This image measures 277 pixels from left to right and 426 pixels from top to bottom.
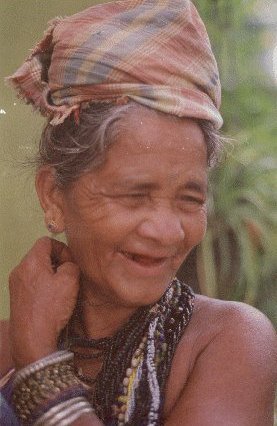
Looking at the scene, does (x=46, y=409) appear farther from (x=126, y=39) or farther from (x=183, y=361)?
(x=126, y=39)

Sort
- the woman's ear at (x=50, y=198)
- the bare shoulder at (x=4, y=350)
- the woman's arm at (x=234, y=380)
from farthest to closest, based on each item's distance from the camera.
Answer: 1. the bare shoulder at (x=4, y=350)
2. the woman's ear at (x=50, y=198)
3. the woman's arm at (x=234, y=380)

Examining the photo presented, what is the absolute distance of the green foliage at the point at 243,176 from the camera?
1669 millimetres

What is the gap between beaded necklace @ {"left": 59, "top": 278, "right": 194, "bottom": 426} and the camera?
121 centimetres

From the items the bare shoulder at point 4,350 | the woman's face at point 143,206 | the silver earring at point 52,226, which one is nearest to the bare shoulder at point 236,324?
the woman's face at point 143,206

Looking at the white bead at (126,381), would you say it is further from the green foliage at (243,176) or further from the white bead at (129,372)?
the green foliage at (243,176)

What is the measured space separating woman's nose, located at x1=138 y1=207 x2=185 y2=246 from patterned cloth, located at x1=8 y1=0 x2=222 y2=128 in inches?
7.4

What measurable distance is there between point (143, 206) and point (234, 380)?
0.36m

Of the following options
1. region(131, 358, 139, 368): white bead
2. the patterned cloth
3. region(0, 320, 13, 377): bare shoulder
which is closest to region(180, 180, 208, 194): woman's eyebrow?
the patterned cloth

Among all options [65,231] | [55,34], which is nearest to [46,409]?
[65,231]

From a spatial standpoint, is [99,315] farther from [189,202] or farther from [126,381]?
[189,202]

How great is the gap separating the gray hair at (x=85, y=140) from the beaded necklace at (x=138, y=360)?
0.31m

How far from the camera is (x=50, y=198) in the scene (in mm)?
1324

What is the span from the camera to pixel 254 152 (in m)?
1.69

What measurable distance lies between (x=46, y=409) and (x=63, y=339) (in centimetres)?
26
